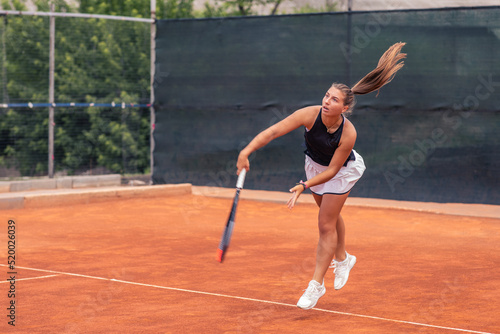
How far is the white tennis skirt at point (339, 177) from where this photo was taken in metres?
6.41

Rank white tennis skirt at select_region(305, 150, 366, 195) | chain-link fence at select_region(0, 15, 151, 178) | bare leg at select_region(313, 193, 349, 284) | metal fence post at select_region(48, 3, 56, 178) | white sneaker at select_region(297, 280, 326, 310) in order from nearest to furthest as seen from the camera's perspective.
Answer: white sneaker at select_region(297, 280, 326, 310) → bare leg at select_region(313, 193, 349, 284) → white tennis skirt at select_region(305, 150, 366, 195) → metal fence post at select_region(48, 3, 56, 178) → chain-link fence at select_region(0, 15, 151, 178)

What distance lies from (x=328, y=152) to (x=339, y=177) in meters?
0.24

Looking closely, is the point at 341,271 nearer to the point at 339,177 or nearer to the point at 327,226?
the point at 327,226

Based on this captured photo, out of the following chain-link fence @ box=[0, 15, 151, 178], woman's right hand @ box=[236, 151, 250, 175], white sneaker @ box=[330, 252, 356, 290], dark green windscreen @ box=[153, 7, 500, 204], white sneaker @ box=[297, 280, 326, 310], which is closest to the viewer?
woman's right hand @ box=[236, 151, 250, 175]

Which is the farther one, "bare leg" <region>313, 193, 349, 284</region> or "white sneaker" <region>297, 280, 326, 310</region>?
"bare leg" <region>313, 193, 349, 284</region>

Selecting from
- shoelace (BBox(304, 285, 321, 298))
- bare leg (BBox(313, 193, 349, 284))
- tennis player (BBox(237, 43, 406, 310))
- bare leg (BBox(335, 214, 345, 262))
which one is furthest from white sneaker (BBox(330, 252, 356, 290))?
shoelace (BBox(304, 285, 321, 298))

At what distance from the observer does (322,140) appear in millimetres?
6258

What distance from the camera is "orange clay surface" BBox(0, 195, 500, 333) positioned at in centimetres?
575

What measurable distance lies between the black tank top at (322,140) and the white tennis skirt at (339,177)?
0.38 feet

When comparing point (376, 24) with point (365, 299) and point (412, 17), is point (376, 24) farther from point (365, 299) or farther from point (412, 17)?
point (365, 299)

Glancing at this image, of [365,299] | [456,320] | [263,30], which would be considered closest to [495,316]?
[456,320]

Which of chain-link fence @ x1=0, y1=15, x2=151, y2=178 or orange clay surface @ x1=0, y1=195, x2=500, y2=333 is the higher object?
chain-link fence @ x1=0, y1=15, x2=151, y2=178

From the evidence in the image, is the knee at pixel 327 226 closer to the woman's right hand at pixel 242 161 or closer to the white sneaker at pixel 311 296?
the white sneaker at pixel 311 296

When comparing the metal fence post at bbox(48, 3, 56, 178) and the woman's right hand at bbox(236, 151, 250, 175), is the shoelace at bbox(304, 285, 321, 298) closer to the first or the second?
the woman's right hand at bbox(236, 151, 250, 175)
